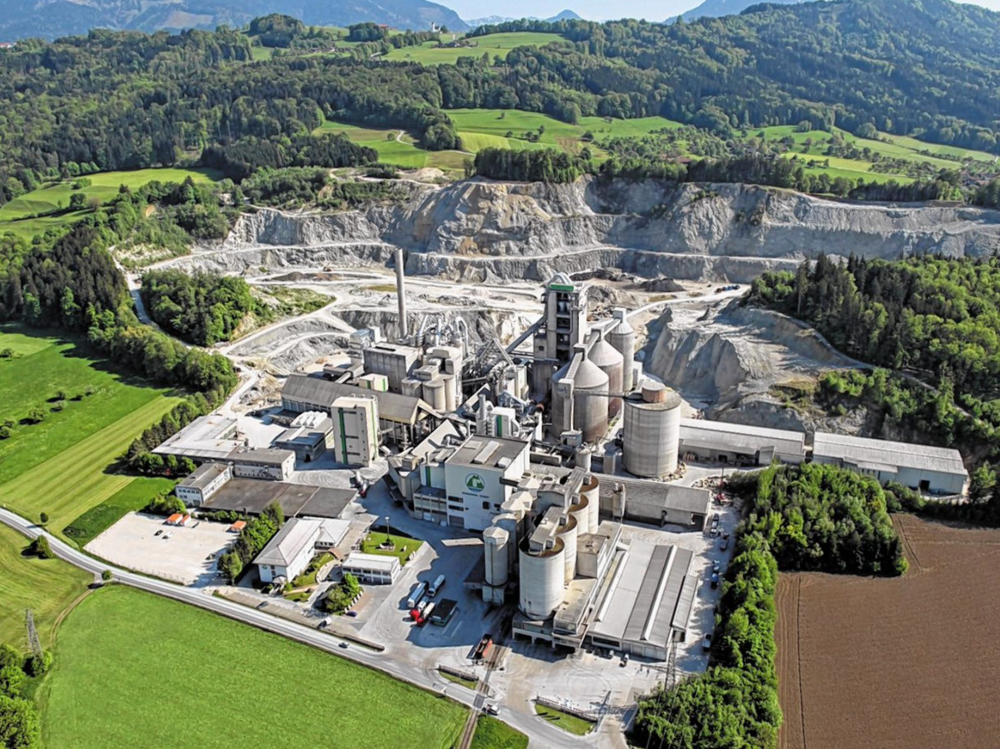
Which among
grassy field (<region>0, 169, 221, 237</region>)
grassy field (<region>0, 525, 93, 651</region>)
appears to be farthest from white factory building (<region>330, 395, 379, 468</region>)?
grassy field (<region>0, 169, 221, 237</region>)

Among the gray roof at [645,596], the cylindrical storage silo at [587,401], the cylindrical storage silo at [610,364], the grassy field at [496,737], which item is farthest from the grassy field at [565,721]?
the cylindrical storage silo at [610,364]

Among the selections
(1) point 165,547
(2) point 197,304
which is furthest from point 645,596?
(2) point 197,304

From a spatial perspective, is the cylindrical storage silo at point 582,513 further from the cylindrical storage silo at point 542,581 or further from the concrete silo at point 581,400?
the concrete silo at point 581,400

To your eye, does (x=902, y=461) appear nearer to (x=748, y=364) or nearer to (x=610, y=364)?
(x=748, y=364)

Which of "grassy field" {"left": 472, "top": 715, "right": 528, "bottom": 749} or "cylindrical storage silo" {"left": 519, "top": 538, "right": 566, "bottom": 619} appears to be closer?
"grassy field" {"left": 472, "top": 715, "right": 528, "bottom": 749}

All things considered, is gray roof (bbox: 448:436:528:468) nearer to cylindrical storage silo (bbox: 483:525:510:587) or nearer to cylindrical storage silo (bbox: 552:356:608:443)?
cylindrical storage silo (bbox: 483:525:510:587)
